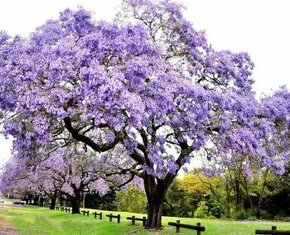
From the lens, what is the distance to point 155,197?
3216 centimetres

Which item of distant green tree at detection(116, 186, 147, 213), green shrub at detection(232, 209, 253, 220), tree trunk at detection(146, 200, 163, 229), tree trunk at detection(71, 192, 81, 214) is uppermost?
distant green tree at detection(116, 186, 147, 213)

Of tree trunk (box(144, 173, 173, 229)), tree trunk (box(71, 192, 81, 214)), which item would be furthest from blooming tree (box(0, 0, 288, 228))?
tree trunk (box(71, 192, 81, 214))

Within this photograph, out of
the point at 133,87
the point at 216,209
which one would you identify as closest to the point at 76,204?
the point at 216,209

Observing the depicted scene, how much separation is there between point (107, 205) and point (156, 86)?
77658 millimetres

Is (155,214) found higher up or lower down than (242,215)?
lower down

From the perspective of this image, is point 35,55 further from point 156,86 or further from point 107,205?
point 107,205

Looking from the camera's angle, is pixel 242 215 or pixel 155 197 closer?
pixel 155 197

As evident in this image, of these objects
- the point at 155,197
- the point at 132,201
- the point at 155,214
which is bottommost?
the point at 155,214

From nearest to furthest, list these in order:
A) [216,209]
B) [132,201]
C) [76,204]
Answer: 1. [76,204]
2. [216,209]
3. [132,201]

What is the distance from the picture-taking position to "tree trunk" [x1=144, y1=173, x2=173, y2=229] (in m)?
31.9

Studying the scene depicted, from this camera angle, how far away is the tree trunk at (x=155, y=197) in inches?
1257

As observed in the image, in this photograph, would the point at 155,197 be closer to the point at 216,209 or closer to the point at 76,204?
the point at 76,204

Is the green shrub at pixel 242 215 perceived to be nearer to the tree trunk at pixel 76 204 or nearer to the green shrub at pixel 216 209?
the green shrub at pixel 216 209

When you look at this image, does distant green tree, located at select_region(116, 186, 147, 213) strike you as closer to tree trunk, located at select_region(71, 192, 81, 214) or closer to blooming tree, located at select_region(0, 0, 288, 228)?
tree trunk, located at select_region(71, 192, 81, 214)
